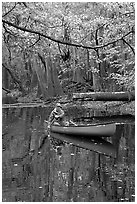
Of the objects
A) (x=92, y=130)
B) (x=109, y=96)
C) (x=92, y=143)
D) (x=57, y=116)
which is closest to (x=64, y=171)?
(x=92, y=143)

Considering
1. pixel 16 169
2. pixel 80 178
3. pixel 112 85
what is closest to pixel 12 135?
pixel 16 169

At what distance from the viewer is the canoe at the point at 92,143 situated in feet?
42.5

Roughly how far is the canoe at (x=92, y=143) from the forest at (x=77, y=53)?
4.11 meters

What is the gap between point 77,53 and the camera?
3594 centimetres

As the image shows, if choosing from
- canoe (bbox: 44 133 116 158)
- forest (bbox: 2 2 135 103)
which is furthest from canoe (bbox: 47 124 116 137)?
forest (bbox: 2 2 135 103)

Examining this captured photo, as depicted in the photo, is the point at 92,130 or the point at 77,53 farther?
the point at 77,53

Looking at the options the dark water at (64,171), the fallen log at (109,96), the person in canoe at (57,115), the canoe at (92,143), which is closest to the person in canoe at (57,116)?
the person in canoe at (57,115)

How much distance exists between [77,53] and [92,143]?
880 inches

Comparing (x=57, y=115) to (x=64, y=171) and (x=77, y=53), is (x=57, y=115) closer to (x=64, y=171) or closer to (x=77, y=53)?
(x=64, y=171)

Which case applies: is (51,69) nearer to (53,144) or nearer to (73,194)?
(53,144)

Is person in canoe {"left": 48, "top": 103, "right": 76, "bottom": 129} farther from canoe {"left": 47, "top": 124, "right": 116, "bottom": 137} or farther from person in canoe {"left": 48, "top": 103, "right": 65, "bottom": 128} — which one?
canoe {"left": 47, "top": 124, "right": 116, "bottom": 137}

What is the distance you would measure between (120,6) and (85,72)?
1478 cm

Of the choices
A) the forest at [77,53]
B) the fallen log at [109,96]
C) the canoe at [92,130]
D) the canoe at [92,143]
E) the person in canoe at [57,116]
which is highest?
the forest at [77,53]

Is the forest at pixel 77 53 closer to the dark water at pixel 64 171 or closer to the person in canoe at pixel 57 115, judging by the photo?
the person in canoe at pixel 57 115
